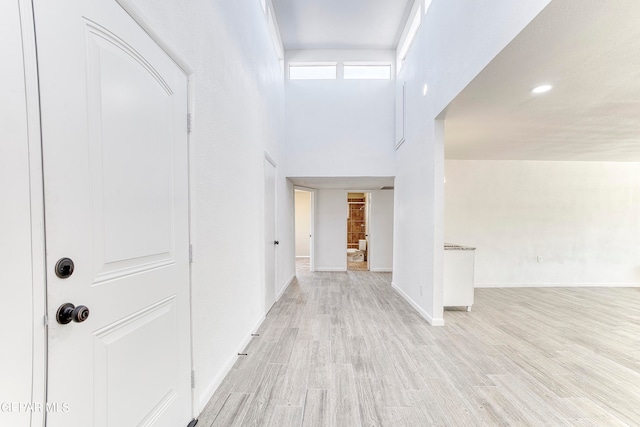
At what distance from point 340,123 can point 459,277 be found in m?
3.15

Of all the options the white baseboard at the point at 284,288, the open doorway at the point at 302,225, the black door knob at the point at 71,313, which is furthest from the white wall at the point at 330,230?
the black door knob at the point at 71,313

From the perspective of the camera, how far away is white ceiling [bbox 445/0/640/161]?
1519 millimetres

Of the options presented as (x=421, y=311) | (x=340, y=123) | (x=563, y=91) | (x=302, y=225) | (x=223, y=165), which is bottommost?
(x=421, y=311)

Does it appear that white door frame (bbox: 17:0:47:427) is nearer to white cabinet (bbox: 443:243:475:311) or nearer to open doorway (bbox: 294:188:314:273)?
white cabinet (bbox: 443:243:475:311)

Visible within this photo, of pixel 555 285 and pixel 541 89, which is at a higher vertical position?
pixel 541 89

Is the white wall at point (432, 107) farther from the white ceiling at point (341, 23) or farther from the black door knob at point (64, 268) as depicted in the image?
the black door knob at point (64, 268)

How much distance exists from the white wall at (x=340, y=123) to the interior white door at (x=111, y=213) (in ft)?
11.0

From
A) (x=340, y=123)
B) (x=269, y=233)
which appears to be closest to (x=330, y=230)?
(x=340, y=123)

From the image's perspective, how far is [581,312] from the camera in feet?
11.4

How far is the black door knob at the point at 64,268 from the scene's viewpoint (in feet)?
2.65

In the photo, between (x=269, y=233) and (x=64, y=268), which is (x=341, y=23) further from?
(x=64, y=268)

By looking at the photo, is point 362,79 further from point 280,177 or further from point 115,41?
point 115,41

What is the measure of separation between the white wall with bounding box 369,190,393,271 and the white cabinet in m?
2.67

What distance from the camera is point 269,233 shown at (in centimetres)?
351
